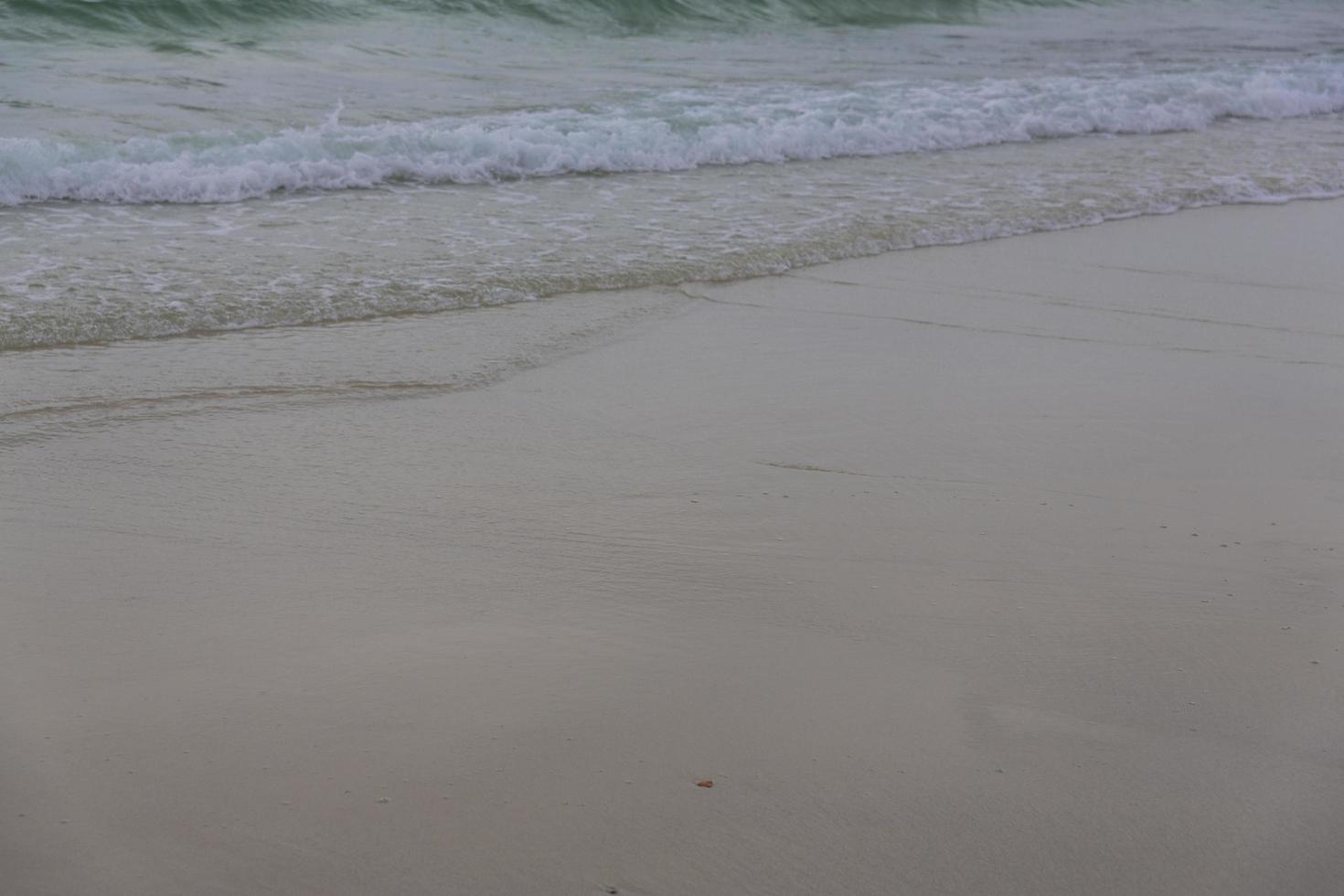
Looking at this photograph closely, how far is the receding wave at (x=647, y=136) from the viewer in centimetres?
675

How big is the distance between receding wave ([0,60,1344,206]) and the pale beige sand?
344cm

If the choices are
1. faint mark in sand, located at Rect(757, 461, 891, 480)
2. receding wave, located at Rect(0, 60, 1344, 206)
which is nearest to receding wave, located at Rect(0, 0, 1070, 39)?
receding wave, located at Rect(0, 60, 1344, 206)

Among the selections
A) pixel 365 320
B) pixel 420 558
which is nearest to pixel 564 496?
pixel 420 558

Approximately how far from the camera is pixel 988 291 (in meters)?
5.36

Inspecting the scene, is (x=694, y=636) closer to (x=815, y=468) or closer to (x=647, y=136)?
(x=815, y=468)

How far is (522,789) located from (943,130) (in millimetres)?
7972

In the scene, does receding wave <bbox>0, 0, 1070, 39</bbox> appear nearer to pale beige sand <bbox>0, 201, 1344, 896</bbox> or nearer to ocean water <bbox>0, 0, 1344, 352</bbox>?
ocean water <bbox>0, 0, 1344, 352</bbox>

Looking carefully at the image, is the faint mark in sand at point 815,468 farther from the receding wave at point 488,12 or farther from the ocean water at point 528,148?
the receding wave at point 488,12

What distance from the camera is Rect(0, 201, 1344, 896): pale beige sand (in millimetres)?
1979

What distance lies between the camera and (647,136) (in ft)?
26.8

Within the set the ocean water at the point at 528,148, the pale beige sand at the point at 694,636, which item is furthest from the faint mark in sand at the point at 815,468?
the ocean water at the point at 528,148

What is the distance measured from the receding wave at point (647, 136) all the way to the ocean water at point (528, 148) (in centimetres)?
2

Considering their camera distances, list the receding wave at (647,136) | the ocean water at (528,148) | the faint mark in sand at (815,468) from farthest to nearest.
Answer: the receding wave at (647,136) < the ocean water at (528,148) < the faint mark in sand at (815,468)

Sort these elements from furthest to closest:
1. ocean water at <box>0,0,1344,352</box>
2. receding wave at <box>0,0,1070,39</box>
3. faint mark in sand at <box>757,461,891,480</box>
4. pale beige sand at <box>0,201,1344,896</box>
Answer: receding wave at <box>0,0,1070,39</box> → ocean water at <box>0,0,1344,352</box> → faint mark in sand at <box>757,461,891,480</box> → pale beige sand at <box>0,201,1344,896</box>
